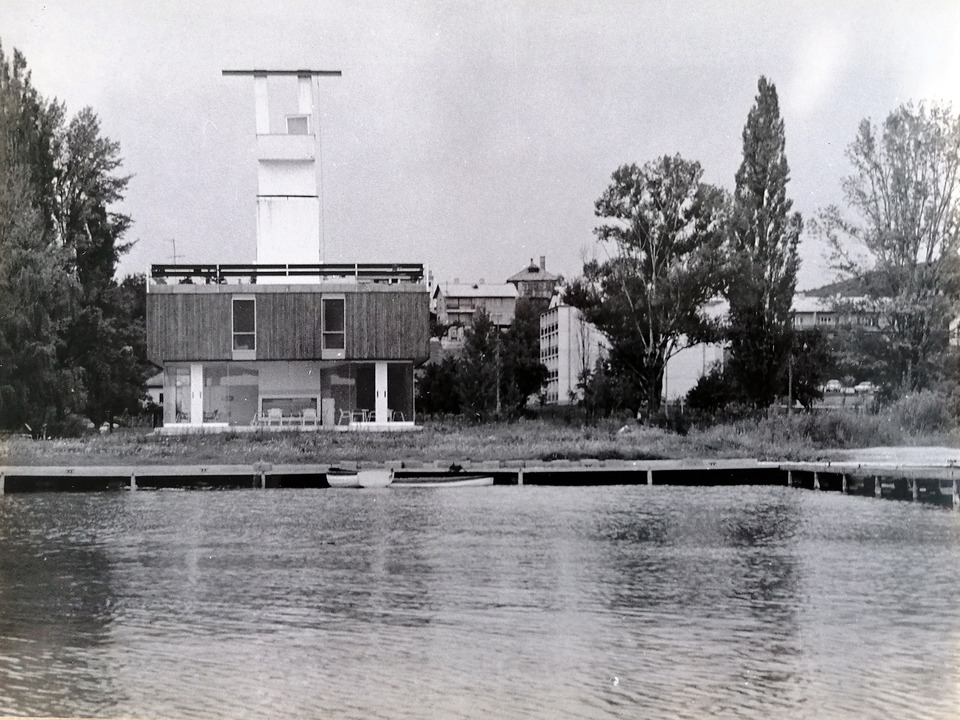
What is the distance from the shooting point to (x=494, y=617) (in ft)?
Answer: 14.3

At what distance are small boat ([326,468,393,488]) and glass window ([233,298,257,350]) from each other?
2.21ft

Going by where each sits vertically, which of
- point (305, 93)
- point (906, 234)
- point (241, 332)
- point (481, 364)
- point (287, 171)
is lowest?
point (481, 364)

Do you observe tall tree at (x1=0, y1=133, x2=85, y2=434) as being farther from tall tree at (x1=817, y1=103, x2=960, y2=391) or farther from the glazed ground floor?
tall tree at (x1=817, y1=103, x2=960, y2=391)

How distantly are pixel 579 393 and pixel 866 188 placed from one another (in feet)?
4.78

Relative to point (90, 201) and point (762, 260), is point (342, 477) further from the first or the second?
point (762, 260)

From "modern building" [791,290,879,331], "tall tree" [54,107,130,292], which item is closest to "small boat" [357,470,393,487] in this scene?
"tall tree" [54,107,130,292]

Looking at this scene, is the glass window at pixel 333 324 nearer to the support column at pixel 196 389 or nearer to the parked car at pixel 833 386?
the support column at pixel 196 389

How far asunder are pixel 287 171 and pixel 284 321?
67cm

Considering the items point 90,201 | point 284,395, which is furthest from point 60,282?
point 284,395

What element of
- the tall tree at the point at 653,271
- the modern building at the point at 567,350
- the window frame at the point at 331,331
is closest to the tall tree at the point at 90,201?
the window frame at the point at 331,331

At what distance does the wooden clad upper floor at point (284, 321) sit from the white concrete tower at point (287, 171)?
0.18 meters

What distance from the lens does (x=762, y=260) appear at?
4.57 metres

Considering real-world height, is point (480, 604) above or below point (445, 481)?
below

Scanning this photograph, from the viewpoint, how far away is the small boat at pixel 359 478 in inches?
188
